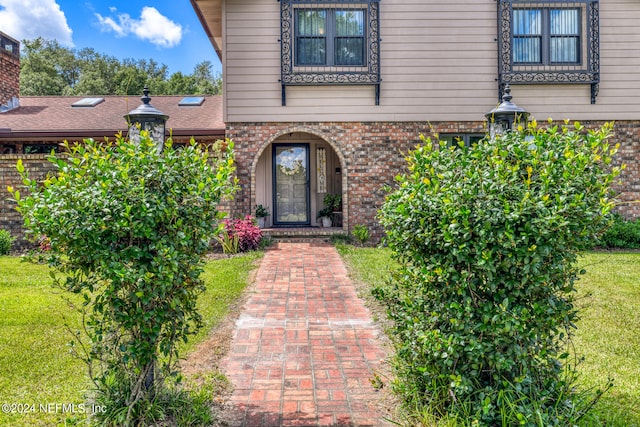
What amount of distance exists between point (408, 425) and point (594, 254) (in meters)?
8.48

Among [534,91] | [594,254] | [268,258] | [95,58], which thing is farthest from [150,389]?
[95,58]

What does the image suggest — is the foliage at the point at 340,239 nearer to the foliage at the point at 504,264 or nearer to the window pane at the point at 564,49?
the window pane at the point at 564,49

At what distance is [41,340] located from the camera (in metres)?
4.83

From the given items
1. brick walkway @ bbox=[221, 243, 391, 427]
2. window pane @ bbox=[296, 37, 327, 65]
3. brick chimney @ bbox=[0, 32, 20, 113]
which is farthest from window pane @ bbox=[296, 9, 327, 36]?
brick chimney @ bbox=[0, 32, 20, 113]

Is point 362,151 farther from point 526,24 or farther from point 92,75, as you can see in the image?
point 92,75

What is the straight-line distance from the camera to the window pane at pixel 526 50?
11320mm

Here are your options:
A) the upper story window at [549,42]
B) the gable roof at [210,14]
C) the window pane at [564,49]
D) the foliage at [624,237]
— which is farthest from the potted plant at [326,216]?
the window pane at [564,49]

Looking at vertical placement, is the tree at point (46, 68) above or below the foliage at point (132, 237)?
above

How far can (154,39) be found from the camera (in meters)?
64.1

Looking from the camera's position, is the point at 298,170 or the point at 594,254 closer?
the point at 594,254

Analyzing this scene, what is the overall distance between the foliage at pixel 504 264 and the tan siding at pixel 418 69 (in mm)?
8347

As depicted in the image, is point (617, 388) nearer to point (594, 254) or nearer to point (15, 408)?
point (15, 408)

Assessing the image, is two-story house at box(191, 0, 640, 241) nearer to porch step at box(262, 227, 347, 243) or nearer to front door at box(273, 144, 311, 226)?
porch step at box(262, 227, 347, 243)

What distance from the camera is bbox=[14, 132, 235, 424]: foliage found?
2.77 meters
